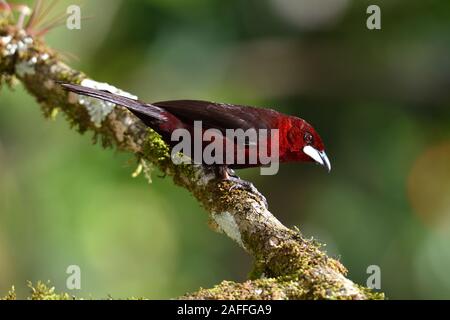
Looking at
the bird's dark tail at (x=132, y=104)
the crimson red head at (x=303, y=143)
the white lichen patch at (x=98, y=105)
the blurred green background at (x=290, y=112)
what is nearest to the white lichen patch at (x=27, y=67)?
the white lichen patch at (x=98, y=105)

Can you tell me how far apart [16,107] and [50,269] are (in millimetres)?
2668

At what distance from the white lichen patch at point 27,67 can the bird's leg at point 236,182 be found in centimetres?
158

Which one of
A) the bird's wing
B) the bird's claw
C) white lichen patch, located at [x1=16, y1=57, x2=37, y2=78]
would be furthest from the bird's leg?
white lichen patch, located at [x1=16, y1=57, x2=37, y2=78]

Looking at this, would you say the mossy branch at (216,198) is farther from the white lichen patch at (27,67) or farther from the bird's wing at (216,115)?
the bird's wing at (216,115)

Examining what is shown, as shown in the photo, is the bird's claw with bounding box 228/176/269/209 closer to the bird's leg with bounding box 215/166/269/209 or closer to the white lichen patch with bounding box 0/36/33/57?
the bird's leg with bounding box 215/166/269/209

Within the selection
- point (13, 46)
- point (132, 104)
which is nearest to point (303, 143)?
point (132, 104)

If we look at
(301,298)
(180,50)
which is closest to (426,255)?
(180,50)

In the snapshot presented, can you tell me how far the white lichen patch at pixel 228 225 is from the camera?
3.24 metres

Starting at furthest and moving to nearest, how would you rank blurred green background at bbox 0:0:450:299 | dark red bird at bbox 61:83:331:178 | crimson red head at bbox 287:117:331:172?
1. blurred green background at bbox 0:0:450:299
2. crimson red head at bbox 287:117:331:172
3. dark red bird at bbox 61:83:331:178

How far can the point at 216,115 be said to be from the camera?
390 centimetres

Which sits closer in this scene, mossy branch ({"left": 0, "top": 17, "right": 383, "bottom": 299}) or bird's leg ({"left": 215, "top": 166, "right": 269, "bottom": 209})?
mossy branch ({"left": 0, "top": 17, "right": 383, "bottom": 299})

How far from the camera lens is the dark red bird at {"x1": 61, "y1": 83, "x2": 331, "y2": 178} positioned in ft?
12.5

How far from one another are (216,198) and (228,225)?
0.72ft

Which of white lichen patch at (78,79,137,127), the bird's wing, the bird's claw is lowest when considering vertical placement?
the bird's claw
